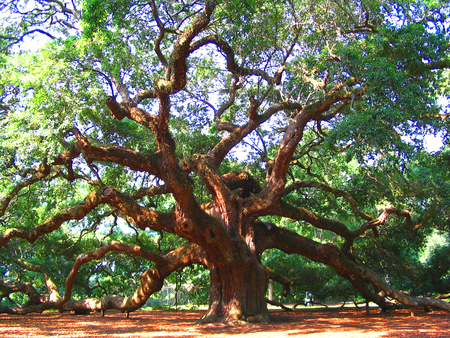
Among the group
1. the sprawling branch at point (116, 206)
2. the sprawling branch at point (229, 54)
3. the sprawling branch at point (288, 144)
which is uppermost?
the sprawling branch at point (229, 54)

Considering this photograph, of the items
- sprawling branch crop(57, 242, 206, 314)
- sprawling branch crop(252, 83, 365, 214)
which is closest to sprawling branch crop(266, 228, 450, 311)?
sprawling branch crop(252, 83, 365, 214)

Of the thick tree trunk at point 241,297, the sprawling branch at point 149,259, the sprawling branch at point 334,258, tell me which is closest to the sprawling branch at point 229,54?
the sprawling branch at point 334,258

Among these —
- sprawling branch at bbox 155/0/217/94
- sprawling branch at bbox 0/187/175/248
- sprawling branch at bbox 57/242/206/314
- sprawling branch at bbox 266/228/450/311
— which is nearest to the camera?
sprawling branch at bbox 155/0/217/94

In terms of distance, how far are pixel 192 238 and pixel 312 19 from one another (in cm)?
624

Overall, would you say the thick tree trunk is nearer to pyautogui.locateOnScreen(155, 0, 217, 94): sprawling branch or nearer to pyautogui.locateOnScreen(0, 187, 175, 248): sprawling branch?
pyautogui.locateOnScreen(0, 187, 175, 248): sprawling branch

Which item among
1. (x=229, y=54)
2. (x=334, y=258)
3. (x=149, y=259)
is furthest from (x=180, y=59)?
(x=334, y=258)

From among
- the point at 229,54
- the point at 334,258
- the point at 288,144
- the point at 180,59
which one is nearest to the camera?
the point at 180,59

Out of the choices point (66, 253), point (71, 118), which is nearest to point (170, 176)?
point (71, 118)

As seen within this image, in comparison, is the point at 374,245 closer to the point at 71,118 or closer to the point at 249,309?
the point at 249,309

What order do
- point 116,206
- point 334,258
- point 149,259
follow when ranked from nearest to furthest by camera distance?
point 116,206 → point 149,259 → point 334,258

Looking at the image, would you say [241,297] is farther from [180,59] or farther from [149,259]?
[180,59]

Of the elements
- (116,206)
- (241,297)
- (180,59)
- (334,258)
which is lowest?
(241,297)

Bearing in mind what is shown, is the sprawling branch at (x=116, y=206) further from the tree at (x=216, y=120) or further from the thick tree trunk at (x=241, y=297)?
→ the thick tree trunk at (x=241, y=297)

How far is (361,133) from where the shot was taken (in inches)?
279
